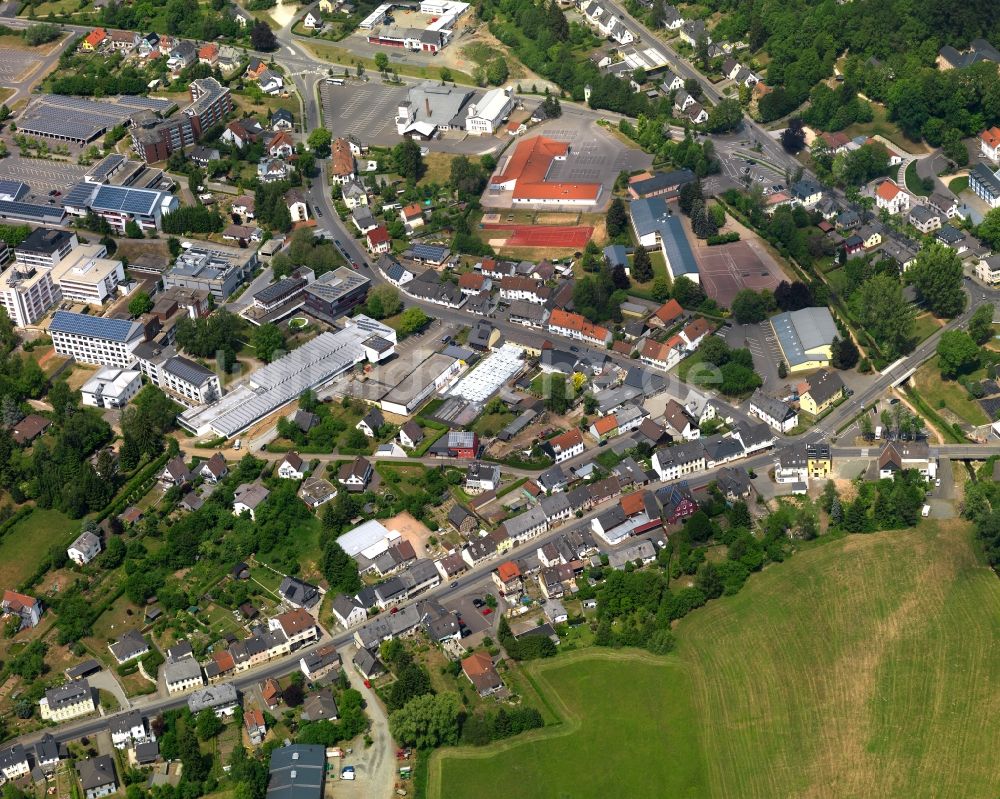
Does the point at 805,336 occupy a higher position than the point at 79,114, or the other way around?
the point at 805,336

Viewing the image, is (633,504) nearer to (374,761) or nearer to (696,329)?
(696,329)

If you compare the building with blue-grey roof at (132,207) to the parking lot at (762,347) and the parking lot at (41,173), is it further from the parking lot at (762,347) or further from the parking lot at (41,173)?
the parking lot at (762,347)

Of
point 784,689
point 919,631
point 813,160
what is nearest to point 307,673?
point 784,689

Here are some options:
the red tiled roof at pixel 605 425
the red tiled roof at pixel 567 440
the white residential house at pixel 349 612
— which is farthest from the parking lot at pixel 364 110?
the white residential house at pixel 349 612

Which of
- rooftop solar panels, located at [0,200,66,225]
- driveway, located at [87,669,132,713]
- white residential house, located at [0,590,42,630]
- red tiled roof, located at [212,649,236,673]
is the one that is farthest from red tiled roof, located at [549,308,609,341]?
rooftop solar panels, located at [0,200,66,225]

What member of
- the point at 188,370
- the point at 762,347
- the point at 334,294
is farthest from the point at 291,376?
the point at 762,347

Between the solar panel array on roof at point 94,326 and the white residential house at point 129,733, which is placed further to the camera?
the solar panel array on roof at point 94,326
